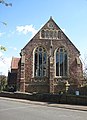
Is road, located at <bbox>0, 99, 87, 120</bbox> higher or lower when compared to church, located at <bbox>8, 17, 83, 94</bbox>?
lower

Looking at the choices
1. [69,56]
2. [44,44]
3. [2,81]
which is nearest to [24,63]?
[44,44]

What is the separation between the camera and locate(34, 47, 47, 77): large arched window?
40750mm

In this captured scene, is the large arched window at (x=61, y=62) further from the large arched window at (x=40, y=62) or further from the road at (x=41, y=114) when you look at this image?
the road at (x=41, y=114)

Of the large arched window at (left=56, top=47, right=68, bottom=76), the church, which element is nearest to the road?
the church

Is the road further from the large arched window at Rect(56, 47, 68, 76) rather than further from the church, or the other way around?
the large arched window at Rect(56, 47, 68, 76)

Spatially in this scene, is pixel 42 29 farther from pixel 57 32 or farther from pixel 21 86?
pixel 21 86

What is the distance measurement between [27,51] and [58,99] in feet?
51.1

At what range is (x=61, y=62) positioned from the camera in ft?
134

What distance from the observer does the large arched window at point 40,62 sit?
4075 cm

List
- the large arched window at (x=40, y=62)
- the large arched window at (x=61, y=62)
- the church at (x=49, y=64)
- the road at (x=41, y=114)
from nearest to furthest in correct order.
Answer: the road at (x=41, y=114), the church at (x=49, y=64), the large arched window at (x=61, y=62), the large arched window at (x=40, y=62)

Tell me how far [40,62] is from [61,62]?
3.36 meters

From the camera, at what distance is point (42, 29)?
4219 cm

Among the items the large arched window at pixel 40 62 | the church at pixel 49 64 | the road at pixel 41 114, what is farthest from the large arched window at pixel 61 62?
the road at pixel 41 114

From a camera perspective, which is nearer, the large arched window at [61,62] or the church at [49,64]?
the church at [49,64]
